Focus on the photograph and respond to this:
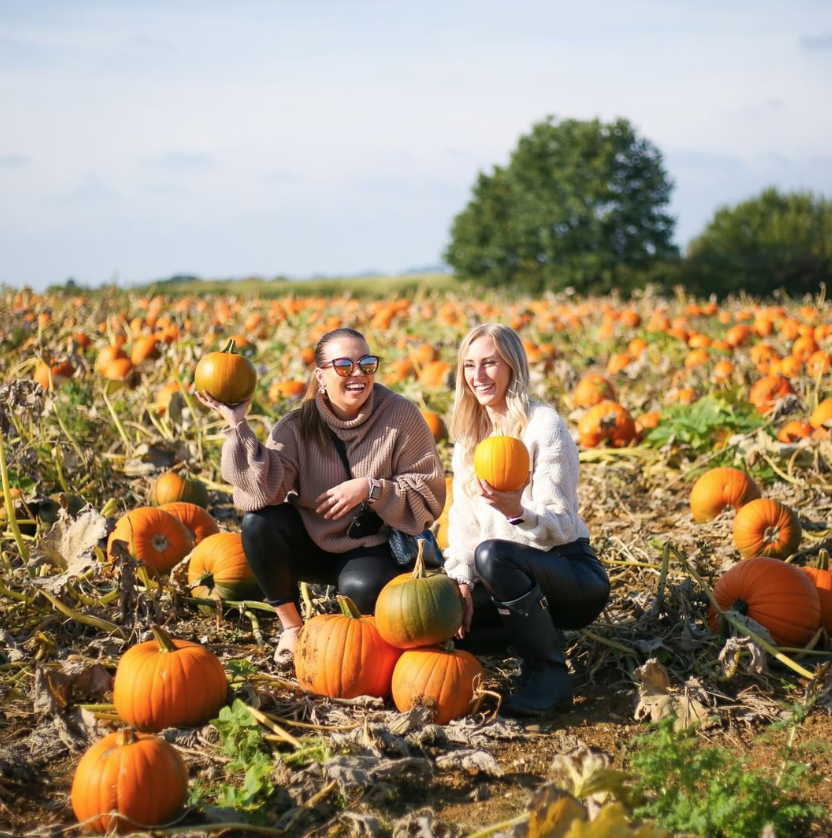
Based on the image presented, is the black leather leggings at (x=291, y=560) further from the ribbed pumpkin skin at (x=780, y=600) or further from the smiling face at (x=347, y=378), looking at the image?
the ribbed pumpkin skin at (x=780, y=600)

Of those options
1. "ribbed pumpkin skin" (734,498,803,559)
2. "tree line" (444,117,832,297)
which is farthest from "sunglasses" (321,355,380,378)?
"tree line" (444,117,832,297)

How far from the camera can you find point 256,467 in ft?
12.9

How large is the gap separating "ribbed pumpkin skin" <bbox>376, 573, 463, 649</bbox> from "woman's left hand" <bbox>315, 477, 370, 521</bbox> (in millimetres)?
450

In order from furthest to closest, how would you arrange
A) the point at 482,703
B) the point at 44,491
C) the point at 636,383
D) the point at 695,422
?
the point at 636,383 → the point at 695,422 → the point at 44,491 → the point at 482,703

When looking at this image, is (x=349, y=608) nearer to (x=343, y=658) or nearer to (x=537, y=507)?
(x=343, y=658)

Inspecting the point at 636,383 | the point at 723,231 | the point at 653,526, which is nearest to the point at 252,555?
the point at 653,526

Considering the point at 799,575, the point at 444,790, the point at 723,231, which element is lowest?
the point at 444,790

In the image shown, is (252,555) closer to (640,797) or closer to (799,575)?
(640,797)

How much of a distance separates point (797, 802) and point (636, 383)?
6.96 meters

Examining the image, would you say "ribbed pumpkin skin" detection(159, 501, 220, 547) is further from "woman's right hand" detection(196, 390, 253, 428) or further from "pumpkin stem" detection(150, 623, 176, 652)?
"pumpkin stem" detection(150, 623, 176, 652)

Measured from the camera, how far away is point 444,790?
3076 millimetres

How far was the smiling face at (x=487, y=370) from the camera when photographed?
407 cm

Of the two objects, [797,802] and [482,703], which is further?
[482,703]

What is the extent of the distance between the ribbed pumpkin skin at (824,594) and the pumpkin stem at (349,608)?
1877mm
